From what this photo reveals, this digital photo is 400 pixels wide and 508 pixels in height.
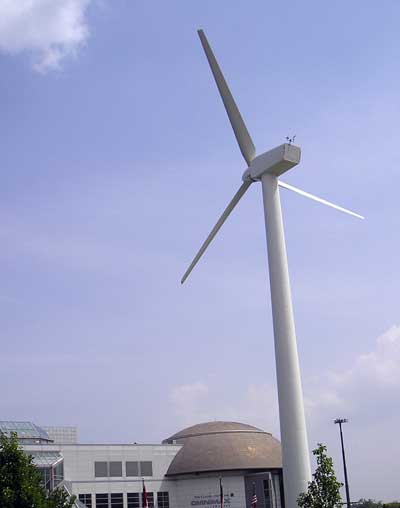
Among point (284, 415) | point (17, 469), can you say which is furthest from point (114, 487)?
point (284, 415)

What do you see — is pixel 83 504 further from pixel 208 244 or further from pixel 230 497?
pixel 208 244

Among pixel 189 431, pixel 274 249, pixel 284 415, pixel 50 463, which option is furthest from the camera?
pixel 189 431

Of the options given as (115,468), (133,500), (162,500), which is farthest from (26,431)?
(162,500)

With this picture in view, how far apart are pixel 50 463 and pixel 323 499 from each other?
58.5 metres

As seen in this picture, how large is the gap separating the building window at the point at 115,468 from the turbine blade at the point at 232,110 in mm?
61612

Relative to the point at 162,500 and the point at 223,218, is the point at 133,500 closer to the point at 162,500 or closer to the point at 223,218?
the point at 162,500

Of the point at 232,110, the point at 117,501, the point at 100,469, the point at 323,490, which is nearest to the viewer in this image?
the point at 323,490

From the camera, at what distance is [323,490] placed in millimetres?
40812

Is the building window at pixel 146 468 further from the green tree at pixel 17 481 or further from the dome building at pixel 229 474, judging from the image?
the green tree at pixel 17 481

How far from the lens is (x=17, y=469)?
4812 cm

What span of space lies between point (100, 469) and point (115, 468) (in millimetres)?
2242

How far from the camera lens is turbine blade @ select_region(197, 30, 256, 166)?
52031 millimetres

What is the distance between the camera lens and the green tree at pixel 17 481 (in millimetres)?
46875

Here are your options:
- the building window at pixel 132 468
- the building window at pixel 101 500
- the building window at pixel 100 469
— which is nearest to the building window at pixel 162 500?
the building window at pixel 132 468
